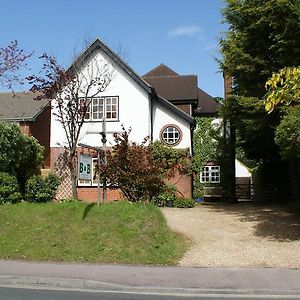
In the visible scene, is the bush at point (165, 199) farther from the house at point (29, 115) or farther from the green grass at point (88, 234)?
the house at point (29, 115)

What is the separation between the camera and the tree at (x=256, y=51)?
54.6 feet

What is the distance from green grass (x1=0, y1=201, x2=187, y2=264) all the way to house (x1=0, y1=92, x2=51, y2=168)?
1443 cm

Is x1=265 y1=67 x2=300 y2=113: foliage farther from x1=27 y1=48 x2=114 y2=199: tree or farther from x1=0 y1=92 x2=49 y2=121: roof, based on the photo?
x1=0 y1=92 x2=49 y2=121: roof

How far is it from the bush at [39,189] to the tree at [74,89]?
1060mm

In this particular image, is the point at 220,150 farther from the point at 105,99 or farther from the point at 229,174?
the point at 105,99

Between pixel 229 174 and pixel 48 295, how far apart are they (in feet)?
68.4

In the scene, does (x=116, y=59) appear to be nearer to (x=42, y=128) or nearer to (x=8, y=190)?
(x=42, y=128)

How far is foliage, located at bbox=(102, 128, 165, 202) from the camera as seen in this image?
14.9 metres

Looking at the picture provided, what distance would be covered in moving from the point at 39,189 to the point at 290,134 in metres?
9.20

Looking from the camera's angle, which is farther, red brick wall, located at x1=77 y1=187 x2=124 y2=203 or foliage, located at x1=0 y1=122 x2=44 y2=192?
red brick wall, located at x1=77 y1=187 x2=124 y2=203

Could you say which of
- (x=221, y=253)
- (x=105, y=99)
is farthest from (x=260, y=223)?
(x=105, y=99)

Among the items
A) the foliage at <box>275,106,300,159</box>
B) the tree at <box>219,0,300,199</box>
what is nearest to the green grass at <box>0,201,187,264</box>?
the foliage at <box>275,106,300,159</box>

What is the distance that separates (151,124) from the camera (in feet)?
83.7

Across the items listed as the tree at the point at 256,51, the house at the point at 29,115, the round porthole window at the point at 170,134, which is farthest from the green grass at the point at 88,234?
the house at the point at 29,115
